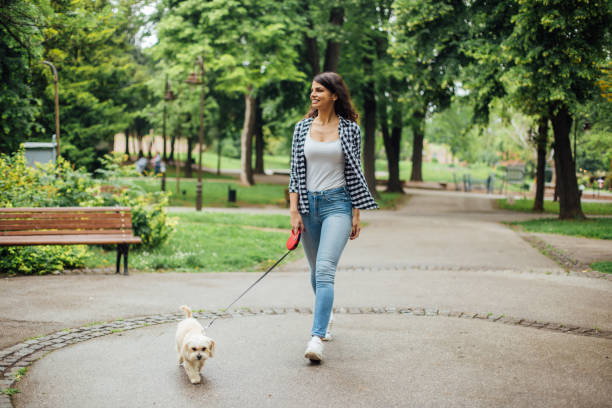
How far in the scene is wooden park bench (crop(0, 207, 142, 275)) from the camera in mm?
8188

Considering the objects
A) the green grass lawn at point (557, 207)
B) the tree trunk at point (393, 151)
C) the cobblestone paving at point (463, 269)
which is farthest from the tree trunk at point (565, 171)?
the tree trunk at point (393, 151)

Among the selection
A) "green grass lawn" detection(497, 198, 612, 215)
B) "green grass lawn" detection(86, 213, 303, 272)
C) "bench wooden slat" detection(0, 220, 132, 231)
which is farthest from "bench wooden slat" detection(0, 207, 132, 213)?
"green grass lawn" detection(497, 198, 612, 215)

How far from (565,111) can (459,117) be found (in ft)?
79.5

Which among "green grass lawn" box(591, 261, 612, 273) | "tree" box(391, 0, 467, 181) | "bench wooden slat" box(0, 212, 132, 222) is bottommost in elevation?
"green grass lawn" box(591, 261, 612, 273)

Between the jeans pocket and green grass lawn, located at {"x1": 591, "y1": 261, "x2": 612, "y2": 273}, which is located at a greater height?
the jeans pocket

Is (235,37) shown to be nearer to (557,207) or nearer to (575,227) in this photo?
(575,227)

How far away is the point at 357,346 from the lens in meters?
5.15

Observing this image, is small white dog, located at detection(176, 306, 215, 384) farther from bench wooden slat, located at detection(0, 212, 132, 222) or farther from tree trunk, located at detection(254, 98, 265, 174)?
tree trunk, located at detection(254, 98, 265, 174)

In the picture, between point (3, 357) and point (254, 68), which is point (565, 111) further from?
point (3, 357)

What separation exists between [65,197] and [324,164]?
6.92 metres

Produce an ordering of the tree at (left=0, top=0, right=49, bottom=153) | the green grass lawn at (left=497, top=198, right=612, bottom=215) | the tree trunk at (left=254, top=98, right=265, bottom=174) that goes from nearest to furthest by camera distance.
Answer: the tree at (left=0, top=0, right=49, bottom=153), the green grass lawn at (left=497, top=198, right=612, bottom=215), the tree trunk at (left=254, top=98, right=265, bottom=174)

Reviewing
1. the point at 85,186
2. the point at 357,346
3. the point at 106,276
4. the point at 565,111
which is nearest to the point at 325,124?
the point at 357,346

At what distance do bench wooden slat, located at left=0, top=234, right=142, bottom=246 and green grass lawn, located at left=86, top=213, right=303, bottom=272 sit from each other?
→ 2.85 ft

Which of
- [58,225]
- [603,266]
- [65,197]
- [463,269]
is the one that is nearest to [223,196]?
[65,197]
